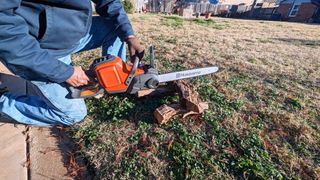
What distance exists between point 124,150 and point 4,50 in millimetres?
1141

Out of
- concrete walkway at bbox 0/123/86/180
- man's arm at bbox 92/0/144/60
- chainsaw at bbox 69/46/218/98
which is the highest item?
man's arm at bbox 92/0/144/60

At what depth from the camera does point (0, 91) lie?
2.69 m

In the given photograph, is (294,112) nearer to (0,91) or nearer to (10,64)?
(10,64)

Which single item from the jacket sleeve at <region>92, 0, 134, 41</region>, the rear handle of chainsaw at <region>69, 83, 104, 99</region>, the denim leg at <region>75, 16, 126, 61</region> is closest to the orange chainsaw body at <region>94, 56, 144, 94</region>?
the rear handle of chainsaw at <region>69, 83, 104, 99</region>

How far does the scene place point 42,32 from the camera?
5.88 ft

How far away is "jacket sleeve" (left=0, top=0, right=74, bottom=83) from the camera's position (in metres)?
1.41

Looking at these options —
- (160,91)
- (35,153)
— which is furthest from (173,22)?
(35,153)

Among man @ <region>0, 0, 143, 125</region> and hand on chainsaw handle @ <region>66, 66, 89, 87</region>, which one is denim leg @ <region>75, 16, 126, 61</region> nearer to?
man @ <region>0, 0, 143, 125</region>

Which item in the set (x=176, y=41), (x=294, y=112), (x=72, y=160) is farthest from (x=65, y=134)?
(x=176, y=41)

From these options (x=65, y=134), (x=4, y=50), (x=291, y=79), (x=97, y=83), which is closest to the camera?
(x=4, y=50)

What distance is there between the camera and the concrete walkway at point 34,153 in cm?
→ 181

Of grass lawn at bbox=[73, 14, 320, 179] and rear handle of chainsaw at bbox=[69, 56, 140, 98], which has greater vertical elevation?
rear handle of chainsaw at bbox=[69, 56, 140, 98]

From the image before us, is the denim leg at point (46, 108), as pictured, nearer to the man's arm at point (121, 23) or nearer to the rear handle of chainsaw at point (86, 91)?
the rear handle of chainsaw at point (86, 91)

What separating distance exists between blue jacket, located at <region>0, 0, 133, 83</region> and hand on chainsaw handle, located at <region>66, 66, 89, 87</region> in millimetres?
53
